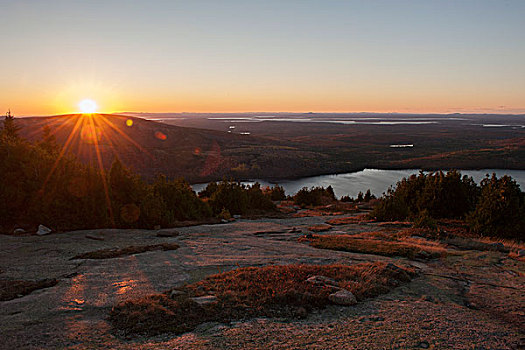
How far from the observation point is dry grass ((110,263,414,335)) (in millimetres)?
6543

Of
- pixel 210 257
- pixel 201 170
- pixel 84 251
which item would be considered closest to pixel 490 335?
pixel 210 257

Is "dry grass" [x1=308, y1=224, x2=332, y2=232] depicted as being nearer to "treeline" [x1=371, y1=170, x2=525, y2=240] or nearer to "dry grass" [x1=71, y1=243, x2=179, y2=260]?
"treeline" [x1=371, y1=170, x2=525, y2=240]

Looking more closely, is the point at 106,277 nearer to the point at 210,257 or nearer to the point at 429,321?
the point at 210,257

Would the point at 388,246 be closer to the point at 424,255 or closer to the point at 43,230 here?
the point at 424,255

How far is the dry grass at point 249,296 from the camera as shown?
6543mm

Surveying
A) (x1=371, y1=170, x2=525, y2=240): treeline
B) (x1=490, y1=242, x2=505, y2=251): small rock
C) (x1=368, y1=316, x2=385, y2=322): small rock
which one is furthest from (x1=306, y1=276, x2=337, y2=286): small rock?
(x1=371, y1=170, x2=525, y2=240): treeline

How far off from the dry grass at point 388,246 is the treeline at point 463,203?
2873 millimetres

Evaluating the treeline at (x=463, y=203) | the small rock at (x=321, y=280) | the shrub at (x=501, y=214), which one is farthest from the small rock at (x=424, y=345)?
the shrub at (x=501, y=214)

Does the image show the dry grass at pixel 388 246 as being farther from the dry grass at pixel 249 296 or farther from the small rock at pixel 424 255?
the dry grass at pixel 249 296

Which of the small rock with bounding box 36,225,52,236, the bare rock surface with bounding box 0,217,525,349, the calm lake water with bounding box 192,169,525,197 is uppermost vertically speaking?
the bare rock surface with bounding box 0,217,525,349

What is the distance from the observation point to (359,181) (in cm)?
7731

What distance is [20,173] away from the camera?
1723cm

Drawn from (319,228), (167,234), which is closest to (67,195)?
(167,234)

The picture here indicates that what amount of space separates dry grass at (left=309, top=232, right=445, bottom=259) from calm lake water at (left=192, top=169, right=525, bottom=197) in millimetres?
47628
